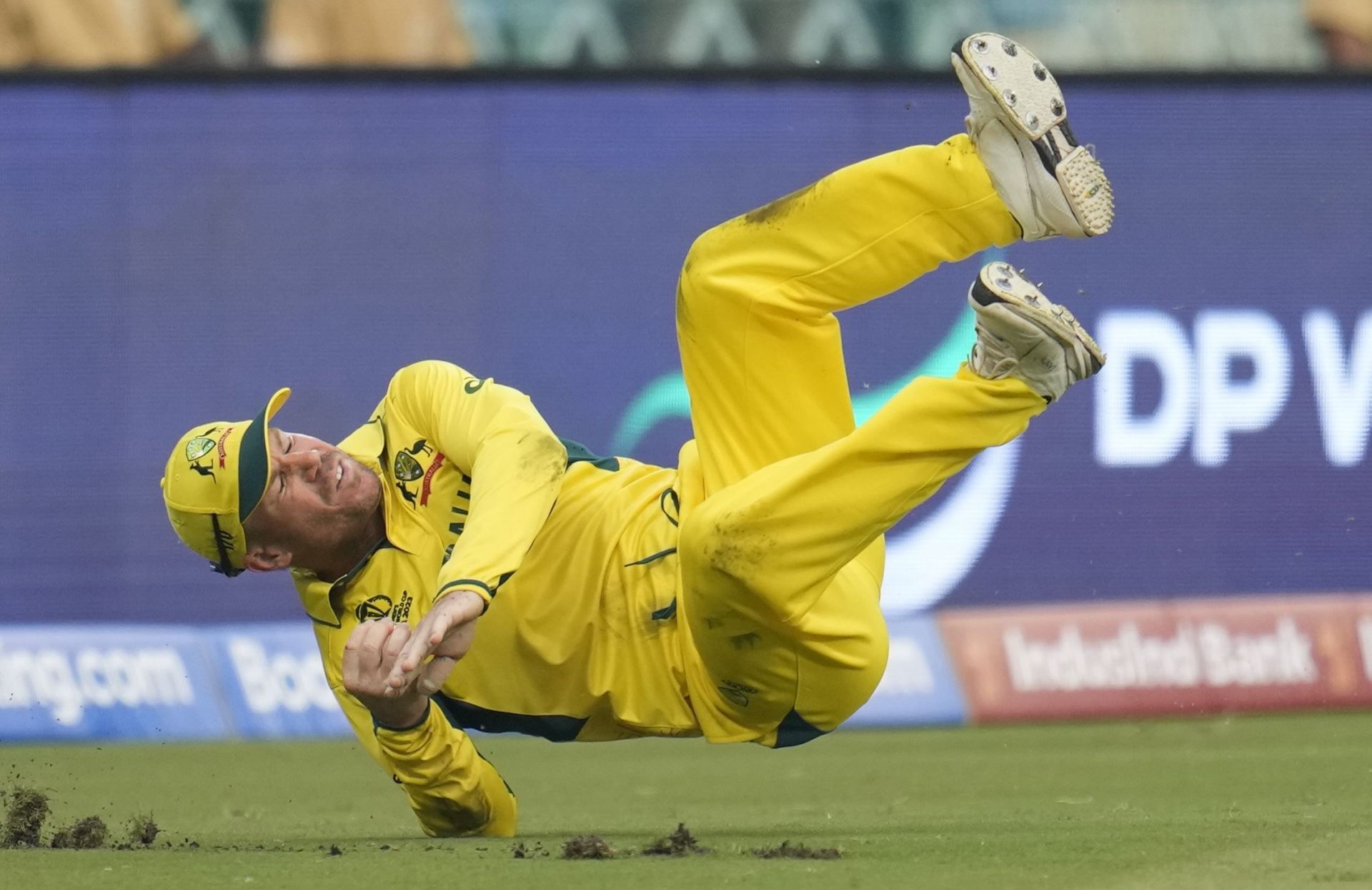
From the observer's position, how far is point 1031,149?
3.59m

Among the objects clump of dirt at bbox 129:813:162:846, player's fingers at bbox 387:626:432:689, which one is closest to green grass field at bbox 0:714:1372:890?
clump of dirt at bbox 129:813:162:846

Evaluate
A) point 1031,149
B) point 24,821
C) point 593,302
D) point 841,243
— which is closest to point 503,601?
point 841,243

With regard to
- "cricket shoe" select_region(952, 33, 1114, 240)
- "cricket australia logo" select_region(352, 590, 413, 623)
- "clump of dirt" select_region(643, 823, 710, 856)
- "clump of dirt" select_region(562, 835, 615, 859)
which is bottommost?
"clump of dirt" select_region(643, 823, 710, 856)

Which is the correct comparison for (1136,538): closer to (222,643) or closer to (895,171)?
(222,643)

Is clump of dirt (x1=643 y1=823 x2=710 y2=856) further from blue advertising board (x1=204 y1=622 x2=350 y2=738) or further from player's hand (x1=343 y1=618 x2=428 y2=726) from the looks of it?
blue advertising board (x1=204 y1=622 x2=350 y2=738)

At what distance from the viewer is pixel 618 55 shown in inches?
336

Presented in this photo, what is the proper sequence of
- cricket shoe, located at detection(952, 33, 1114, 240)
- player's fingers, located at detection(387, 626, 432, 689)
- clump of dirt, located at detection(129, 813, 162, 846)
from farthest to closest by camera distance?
clump of dirt, located at detection(129, 813, 162, 846) → cricket shoe, located at detection(952, 33, 1114, 240) → player's fingers, located at detection(387, 626, 432, 689)

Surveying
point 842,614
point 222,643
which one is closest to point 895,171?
point 842,614

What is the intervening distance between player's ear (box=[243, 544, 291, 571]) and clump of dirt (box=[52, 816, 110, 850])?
693 millimetres

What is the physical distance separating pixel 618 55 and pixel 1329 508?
3.80 m

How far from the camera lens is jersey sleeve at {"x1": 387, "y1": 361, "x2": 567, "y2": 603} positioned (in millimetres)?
3422

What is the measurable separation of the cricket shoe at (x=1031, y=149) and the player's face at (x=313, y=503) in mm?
1437

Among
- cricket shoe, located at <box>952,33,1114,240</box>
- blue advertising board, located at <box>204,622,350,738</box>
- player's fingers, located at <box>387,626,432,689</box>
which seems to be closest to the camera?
player's fingers, located at <box>387,626,432,689</box>

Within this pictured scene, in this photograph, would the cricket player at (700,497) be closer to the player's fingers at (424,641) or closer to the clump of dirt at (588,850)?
the player's fingers at (424,641)
